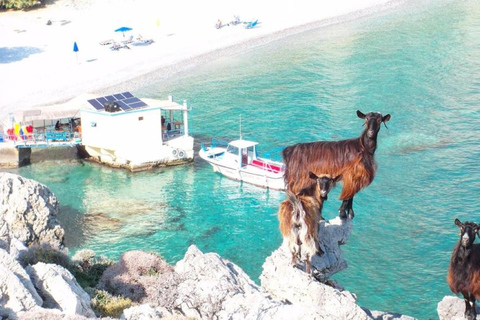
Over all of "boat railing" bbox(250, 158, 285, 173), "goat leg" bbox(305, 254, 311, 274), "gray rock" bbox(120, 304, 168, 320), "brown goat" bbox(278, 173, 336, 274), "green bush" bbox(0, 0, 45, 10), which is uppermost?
"green bush" bbox(0, 0, 45, 10)

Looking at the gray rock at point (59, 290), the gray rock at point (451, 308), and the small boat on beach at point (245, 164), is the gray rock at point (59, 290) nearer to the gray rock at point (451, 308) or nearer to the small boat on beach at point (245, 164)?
the gray rock at point (451, 308)

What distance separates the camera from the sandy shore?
5041 centimetres

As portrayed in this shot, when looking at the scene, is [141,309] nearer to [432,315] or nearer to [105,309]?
[105,309]

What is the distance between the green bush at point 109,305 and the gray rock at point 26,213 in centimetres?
712

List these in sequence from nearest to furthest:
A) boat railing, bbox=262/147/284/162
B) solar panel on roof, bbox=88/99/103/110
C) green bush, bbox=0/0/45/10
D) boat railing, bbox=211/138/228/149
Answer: boat railing, bbox=262/147/284/162 < solar panel on roof, bbox=88/99/103/110 < boat railing, bbox=211/138/228/149 < green bush, bbox=0/0/45/10

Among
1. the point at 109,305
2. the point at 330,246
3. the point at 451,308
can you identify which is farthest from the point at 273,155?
the point at 109,305

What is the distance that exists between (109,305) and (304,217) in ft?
15.7

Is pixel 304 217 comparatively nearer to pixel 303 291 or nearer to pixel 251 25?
pixel 303 291

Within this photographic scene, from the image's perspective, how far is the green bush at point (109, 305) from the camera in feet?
51.3

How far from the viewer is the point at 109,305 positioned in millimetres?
15875

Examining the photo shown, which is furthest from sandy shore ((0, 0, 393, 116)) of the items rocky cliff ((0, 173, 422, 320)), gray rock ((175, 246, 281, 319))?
gray rock ((175, 246, 281, 319))

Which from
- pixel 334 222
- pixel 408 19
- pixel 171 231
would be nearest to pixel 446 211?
pixel 171 231

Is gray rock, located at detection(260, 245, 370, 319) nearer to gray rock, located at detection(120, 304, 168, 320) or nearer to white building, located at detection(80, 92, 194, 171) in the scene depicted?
gray rock, located at detection(120, 304, 168, 320)

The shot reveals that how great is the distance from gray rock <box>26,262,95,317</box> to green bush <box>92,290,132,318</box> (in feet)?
1.35
